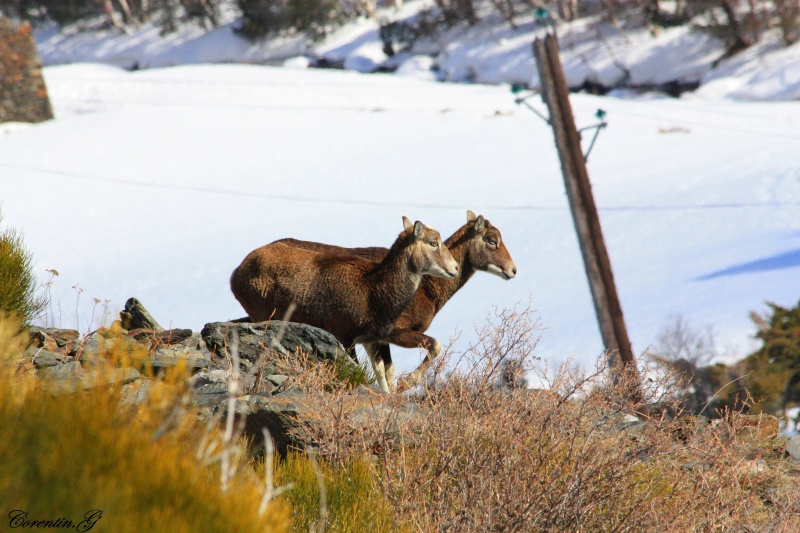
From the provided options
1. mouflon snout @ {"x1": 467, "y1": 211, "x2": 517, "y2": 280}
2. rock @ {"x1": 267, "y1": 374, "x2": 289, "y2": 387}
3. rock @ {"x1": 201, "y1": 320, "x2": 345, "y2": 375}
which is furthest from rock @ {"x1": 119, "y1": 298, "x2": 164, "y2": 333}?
mouflon snout @ {"x1": 467, "y1": 211, "x2": 517, "y2": 280}

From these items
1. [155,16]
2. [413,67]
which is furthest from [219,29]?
[413,67]

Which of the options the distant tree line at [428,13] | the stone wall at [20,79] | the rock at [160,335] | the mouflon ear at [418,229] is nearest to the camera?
the rock at [160,335]

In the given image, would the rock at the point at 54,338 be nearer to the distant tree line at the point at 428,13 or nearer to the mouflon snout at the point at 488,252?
the mouflon snout at the point at 488,252

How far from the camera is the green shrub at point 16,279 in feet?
27.1

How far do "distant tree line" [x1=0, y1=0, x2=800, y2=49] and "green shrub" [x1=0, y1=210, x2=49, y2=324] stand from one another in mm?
39330

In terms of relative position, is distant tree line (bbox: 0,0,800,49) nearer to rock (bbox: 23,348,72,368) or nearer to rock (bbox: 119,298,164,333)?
rock (bbox: 119,298,164,333)

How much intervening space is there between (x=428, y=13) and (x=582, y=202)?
4369 centimetres

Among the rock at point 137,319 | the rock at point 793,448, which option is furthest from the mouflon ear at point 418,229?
the rock at point 793,448

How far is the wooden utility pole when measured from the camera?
500 inches

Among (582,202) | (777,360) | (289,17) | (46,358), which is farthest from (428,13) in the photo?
(46,358)

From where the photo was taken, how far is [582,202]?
13.1 metres

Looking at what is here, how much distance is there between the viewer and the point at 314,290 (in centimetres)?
838

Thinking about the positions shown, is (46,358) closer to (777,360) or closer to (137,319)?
(137,319)

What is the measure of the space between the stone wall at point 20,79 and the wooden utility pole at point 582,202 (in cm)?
2146
